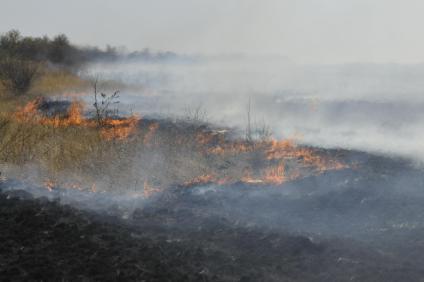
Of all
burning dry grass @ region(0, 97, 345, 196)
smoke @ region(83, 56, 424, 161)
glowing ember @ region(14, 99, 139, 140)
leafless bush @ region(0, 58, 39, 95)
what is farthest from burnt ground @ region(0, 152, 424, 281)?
leafless bush @ region(0, 58, 39, 95)

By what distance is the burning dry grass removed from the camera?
1611cm

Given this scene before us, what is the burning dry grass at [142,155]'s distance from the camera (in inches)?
634

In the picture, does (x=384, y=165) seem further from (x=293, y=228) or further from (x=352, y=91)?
(x=352, y=91)

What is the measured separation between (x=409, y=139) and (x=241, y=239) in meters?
10.2

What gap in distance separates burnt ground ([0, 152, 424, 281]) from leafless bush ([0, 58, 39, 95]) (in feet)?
45.3

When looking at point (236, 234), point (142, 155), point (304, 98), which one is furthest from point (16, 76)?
point (236, 234)

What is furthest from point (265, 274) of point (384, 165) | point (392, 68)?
point (392, 68)

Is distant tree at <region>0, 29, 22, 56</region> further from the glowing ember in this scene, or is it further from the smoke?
the glowing ember

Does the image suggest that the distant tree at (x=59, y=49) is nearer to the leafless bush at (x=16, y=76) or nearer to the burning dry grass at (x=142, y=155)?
the leafless bush at (x=16, y=76)

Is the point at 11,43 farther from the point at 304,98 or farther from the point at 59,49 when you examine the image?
the point at 304,98

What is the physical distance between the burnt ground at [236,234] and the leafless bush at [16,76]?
45.3 ft

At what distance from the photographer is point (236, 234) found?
416 inches

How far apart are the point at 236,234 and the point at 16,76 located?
1863cm

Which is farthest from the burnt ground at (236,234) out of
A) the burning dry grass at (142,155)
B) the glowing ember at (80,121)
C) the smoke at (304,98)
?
the glowing ember at (80,121)
